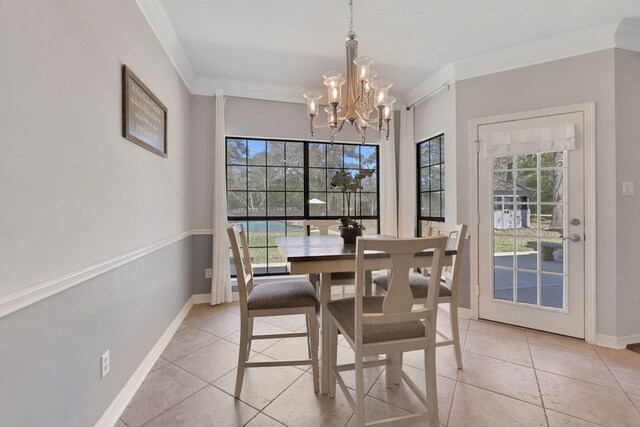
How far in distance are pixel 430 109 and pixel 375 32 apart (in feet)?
4.48

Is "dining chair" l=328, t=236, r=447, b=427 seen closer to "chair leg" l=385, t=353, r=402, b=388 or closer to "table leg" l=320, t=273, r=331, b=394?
"table leg" l=320, t=273, r=331, b=394

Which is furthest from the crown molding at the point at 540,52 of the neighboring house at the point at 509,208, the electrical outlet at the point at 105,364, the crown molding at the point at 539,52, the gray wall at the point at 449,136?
the electrical outlet at the point at 105,364

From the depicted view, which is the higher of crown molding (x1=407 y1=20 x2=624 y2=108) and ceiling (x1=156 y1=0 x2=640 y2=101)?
ceiling (x1=156 y1=0 x2=640 y2=101)

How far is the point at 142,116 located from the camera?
1.94 meters

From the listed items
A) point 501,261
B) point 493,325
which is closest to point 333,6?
point 501,261

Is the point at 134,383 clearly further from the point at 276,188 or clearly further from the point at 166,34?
the point at 166,34

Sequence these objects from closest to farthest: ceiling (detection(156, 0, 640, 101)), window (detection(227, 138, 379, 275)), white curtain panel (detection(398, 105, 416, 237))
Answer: ceiling (detection(156, 0, 640, 101)), window (detection(227, 138, 379, 275)), white curtain panel (detection(398, 105, 416, 237))

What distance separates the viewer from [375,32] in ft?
8.09

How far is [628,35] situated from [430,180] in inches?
78.1

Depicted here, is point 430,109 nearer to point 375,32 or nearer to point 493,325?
point 375,32

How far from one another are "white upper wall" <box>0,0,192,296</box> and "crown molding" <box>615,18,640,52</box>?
3.59 m

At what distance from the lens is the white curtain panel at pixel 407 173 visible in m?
3.79

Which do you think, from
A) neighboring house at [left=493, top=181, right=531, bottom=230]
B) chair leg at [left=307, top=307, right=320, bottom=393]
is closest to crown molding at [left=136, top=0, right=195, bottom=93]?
chair leg at [left=307, top=307, right=320, bottom=393]

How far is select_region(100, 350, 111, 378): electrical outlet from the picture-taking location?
1442 millimetres
